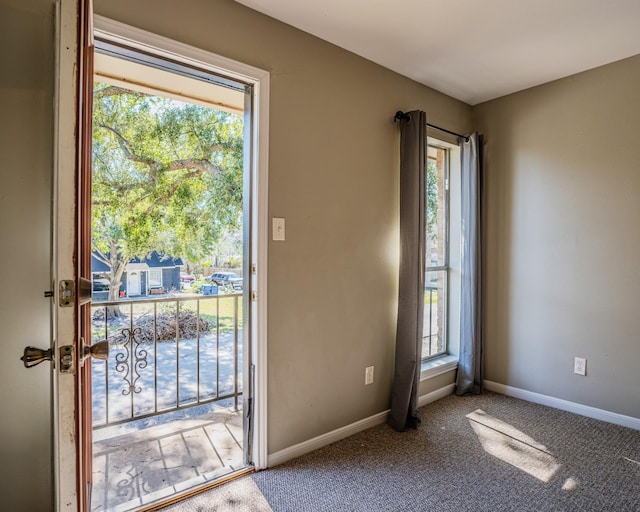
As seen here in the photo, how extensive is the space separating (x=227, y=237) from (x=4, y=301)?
2741 millimetres

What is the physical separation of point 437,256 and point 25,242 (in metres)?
2.80

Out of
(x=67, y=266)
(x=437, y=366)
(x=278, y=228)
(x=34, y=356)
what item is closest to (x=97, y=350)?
(x=34, y=356)

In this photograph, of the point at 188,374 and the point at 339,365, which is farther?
the point at 188,374

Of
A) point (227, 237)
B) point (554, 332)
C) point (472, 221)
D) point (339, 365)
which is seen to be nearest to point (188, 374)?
point (227, 237)

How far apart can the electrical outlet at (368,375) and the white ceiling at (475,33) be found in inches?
79.9

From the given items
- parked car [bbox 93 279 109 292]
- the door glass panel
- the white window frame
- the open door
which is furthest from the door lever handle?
parked car [bbox 93 279 109 292]

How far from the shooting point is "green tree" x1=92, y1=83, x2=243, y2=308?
11.8ft

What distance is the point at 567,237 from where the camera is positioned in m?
2.73

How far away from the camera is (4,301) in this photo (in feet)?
4.36

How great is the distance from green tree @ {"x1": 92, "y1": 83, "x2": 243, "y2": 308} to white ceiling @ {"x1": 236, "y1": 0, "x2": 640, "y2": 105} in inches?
82.0

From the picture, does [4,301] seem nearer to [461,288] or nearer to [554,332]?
[461,288]

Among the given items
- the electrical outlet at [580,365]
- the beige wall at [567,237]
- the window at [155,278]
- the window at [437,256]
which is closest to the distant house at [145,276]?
the window at [155,278]

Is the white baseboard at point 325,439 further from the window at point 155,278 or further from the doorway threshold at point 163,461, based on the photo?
the window at point 155,278

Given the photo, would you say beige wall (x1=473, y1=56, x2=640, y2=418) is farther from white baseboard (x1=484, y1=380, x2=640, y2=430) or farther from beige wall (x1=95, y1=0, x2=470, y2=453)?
beige wall (x1=95, y1=0, x2=470, y2=453)
